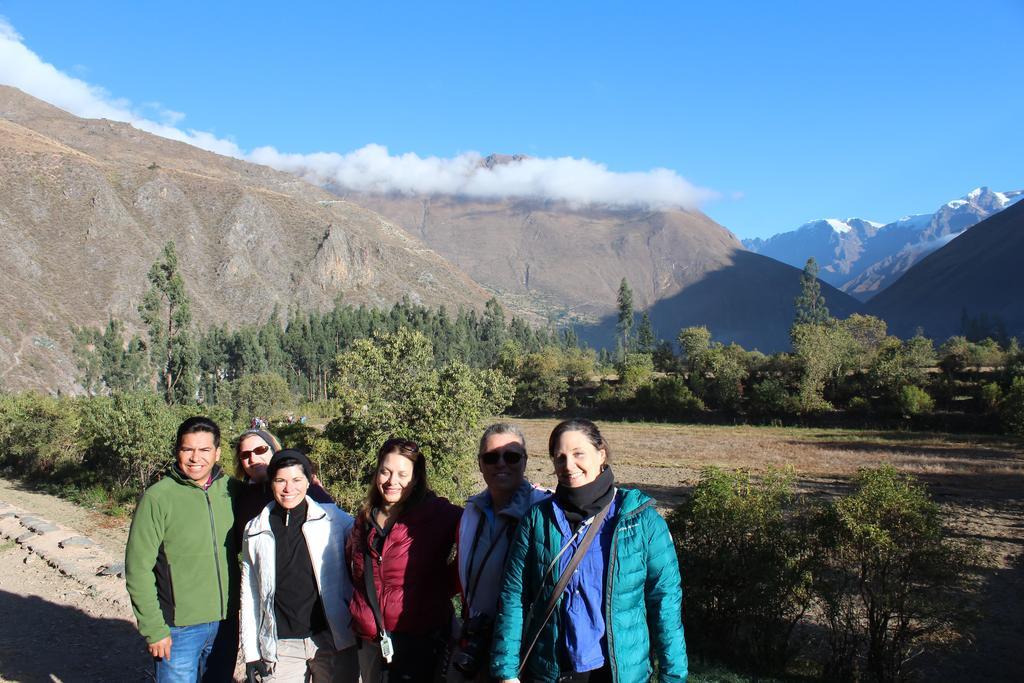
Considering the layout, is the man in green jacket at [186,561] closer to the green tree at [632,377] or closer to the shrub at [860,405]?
the shrub at [860,405]

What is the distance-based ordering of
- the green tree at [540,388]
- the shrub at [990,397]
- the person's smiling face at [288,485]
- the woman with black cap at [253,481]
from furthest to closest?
the green tree at [540,388], the shrub at [990,397], the woman with black cap at [253,481], the person's smiling face at [288,485]

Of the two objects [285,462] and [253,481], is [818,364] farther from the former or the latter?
[285,462]

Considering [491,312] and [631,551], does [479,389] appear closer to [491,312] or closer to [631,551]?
[631,551]

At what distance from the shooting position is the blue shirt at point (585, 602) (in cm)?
286

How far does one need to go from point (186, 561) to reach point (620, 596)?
2702 mm

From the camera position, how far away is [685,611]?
10.2 meters

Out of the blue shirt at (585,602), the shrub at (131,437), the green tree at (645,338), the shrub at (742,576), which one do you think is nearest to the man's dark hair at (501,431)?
the blue shirt at (585,602)

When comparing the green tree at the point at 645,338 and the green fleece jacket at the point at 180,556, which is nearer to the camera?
the green fleece jacket at the point at 180,556

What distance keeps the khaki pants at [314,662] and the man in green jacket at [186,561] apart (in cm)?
57

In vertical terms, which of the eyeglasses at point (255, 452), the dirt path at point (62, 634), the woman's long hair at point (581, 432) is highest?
the woman's long hair at point (581, 432)

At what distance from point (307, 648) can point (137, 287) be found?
118329 millimetres

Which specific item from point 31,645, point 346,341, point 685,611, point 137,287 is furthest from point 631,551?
point 137,287

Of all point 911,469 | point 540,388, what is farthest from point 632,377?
point 911,469

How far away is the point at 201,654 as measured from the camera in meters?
3.96
